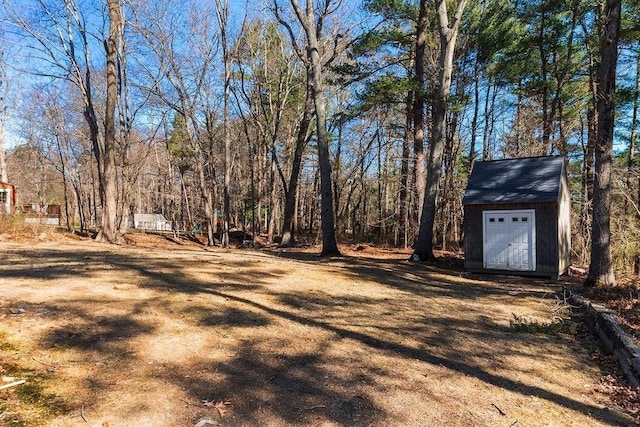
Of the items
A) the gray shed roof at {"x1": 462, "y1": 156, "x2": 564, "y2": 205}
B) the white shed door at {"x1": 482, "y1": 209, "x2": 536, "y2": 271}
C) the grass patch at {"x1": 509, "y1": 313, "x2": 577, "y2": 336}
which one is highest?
the gray shed roof at {"x1": 462, "y1": 156, "x2": 564, "y2": 205}

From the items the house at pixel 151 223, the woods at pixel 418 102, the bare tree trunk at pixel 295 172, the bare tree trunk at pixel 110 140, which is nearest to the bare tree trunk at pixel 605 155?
the woods at pixel 418 102

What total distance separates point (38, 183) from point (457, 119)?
36296 mm

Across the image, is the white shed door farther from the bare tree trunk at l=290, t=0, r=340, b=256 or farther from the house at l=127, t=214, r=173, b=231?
the house at l=127, t=214, r=173, b=231

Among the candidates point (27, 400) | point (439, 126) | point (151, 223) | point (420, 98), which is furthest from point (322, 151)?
point (151, 223)

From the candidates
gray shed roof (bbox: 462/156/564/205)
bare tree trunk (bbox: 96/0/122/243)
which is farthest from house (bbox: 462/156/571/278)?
bare tree trunk (bbox: 96/0/122/243)

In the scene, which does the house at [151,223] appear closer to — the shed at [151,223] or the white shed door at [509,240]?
the shed at [151,223]

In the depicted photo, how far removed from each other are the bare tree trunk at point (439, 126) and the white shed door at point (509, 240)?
165 cm

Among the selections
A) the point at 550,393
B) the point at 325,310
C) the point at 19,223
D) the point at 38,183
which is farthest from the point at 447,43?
the point at 38,183

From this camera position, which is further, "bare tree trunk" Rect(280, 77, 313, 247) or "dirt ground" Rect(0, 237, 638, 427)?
"bare tree trunk" Rect(280, 77, 313, 247)

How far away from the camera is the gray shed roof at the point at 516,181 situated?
11626 millimetres

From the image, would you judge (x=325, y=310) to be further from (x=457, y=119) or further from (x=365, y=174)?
(x=365, y=174)

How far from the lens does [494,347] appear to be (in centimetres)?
485

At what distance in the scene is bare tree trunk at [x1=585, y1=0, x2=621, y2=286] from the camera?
8.70 meters

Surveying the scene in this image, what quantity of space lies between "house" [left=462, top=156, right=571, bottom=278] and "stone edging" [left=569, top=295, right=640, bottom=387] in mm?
5178
